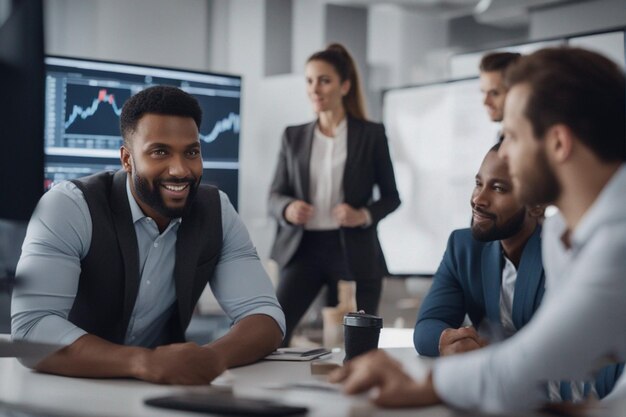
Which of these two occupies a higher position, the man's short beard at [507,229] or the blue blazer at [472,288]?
the man's short beard at [507,229]

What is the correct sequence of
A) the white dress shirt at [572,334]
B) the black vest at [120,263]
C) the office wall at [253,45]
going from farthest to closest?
1. the office wall at [253,45]
2. the black vest at [120,263]
3. the white dress shirt at [572,334]

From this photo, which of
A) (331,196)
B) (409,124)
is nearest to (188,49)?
(409,124)

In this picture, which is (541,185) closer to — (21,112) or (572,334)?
(572,334)

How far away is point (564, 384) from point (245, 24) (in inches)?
204

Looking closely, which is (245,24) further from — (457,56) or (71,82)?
(71,82)

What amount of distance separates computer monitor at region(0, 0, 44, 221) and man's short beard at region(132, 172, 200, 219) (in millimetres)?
1163

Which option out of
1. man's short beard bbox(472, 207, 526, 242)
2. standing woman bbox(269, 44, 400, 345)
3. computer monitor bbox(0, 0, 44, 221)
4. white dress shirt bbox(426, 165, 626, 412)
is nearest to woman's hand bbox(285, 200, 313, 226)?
standing woman bbox(269, 44, 400, 345)

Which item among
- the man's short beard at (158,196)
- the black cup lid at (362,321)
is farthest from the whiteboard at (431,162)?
the black cup lid at (362,321)

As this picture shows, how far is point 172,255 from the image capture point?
7.57ft

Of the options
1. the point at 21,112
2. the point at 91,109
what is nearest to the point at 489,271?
the point at 21,112

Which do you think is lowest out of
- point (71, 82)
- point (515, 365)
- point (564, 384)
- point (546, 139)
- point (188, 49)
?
point (564, 384)

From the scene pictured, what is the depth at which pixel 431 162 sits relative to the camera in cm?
584

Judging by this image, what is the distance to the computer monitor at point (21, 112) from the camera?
43.7 inches

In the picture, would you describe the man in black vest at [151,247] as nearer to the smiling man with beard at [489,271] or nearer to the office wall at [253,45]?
the smiling man with beard at [489,271]
